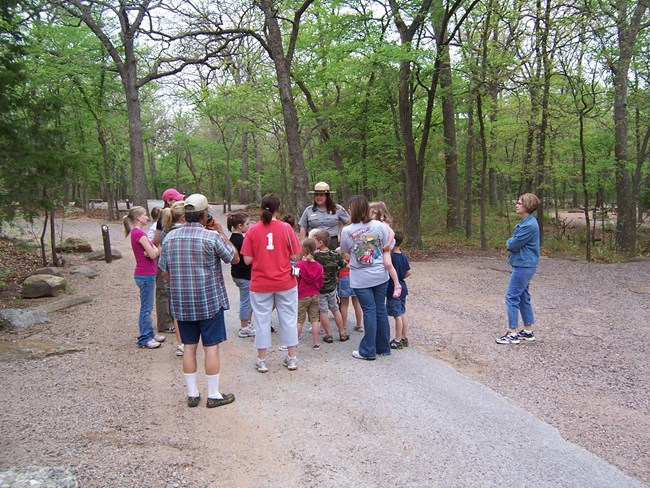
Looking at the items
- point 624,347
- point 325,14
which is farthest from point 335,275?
point 325,14

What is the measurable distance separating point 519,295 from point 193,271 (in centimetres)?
416

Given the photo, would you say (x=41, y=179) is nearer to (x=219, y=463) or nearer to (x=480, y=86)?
(x=219, y=463)

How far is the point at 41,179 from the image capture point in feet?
27.1

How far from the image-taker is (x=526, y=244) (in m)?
5.65

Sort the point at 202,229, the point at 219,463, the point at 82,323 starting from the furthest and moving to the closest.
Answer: the point at 82,323 → the point at 202,229 → the point at 219,463

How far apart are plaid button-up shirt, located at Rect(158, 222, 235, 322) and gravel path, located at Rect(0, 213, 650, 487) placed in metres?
0.92

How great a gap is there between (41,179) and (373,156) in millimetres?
11538

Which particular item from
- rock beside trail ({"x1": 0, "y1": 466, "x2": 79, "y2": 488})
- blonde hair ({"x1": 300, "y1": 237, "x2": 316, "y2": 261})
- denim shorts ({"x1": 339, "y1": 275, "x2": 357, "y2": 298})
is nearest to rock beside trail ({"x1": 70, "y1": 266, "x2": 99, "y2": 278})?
denim shorts ({"x1": 339, "y1": 275, "x2": 357, "y2": 298})

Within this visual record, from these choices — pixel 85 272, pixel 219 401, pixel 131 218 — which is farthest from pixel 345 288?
pixel 85 272

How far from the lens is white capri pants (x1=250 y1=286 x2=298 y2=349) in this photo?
4.74 metres

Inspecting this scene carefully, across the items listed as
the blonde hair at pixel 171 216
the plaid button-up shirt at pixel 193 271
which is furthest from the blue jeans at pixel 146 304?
the plaid button-up shirt at pixel 193 271

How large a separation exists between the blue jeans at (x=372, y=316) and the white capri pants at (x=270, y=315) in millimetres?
826

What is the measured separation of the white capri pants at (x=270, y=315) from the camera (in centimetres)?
474

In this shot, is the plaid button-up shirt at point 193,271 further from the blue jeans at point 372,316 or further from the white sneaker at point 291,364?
the blue jeans at point 372,316
